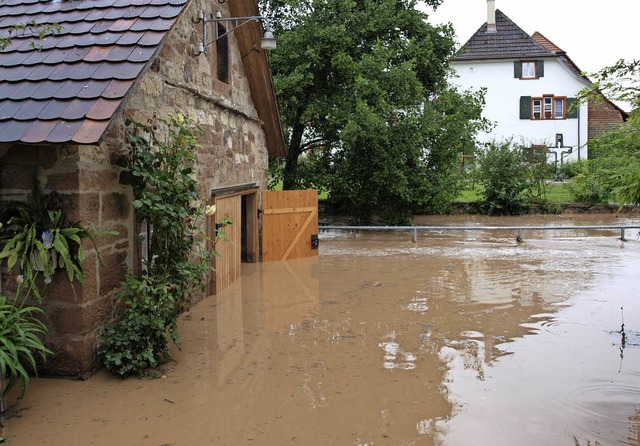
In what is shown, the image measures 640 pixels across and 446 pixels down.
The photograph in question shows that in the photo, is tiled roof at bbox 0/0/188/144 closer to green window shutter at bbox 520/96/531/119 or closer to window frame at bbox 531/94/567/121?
green window shutter at bbox 520/96/531/119

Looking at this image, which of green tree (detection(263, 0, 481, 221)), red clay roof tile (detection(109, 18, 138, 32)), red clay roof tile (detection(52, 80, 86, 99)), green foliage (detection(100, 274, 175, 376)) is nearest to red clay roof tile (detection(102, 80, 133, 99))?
red clay roof tile (detection(52, 80, 86, 99))

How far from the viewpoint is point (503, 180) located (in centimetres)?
2336

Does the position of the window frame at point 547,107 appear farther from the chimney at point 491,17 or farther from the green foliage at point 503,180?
the green foliage at point 503,180

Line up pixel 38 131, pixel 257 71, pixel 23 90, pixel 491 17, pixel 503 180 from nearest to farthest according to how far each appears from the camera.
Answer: pixel 38 131, pixel 23 90, pixel 257 71, pixel 503 180, pixel 491 17

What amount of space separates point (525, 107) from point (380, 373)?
98.8ft

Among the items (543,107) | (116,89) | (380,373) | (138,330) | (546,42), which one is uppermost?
(546,42)

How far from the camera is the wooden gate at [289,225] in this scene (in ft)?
42.2

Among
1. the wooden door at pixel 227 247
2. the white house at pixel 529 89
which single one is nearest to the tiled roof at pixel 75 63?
the wooden door at pixel 227 247

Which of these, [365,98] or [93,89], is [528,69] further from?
[93,89]

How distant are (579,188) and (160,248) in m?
21.3

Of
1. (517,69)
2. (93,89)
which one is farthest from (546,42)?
(93,89)

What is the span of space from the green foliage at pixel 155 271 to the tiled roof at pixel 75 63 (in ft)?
2.21

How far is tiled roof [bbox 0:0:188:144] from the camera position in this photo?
5242 millimetres

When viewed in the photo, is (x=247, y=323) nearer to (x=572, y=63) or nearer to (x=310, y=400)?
(x=310, y=400)
